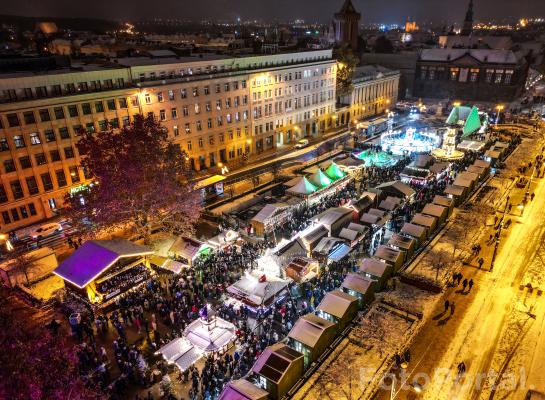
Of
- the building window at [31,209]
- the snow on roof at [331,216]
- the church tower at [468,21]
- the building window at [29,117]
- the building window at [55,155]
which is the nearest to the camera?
the snow on roof at [331,216]

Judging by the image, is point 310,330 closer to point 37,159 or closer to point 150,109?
point 37,159

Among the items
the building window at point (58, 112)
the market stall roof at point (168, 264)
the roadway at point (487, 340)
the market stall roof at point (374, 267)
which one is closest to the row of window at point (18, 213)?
the building window at point (58, 112)

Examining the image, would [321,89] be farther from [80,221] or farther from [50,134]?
[80,221]

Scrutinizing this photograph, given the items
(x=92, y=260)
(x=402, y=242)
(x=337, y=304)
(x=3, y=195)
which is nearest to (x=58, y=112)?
(x=3, y=195)

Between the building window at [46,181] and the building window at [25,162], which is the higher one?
the building window at [25,162]

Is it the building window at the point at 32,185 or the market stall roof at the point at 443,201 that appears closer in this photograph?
the market stall roof at the point at 443,201

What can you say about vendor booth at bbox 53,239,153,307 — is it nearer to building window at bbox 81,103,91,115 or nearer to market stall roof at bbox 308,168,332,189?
building window at bbox 81,103,91,115

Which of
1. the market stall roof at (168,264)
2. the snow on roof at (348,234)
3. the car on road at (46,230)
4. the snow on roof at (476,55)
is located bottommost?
the car on road at (46,230)

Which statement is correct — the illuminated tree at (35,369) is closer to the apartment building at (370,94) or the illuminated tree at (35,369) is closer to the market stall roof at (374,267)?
the market stall roof at (374,267)
